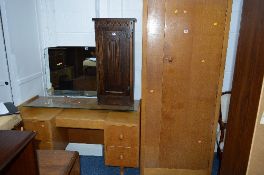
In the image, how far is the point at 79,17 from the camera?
2736 millimetres

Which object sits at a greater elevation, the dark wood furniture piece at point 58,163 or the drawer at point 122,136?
the dark wood furniture piece at point 58,163

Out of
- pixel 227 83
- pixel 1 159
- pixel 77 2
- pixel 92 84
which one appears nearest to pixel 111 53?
pixel 92 84

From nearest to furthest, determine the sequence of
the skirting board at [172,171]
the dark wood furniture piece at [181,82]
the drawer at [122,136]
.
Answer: the dark wood furniture piece at [181,82] < the drawer at [122,136] < the skirting board at [172,171]

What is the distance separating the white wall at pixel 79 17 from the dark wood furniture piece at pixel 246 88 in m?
1.24

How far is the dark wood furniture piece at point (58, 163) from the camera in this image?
1.44 m

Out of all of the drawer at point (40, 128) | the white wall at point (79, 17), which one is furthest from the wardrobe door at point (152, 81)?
the drawer at point (40, 128)

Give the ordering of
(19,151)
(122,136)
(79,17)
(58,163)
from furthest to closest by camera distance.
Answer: (79,17)
(122,136)
(58,163)
(19,151)

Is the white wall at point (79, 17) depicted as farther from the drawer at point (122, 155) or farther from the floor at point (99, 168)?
the floor at point (99, 168)

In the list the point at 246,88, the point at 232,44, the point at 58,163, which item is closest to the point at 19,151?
the point at 58,163

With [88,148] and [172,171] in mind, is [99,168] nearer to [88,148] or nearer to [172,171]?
[88,148]

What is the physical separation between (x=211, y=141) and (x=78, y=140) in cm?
175

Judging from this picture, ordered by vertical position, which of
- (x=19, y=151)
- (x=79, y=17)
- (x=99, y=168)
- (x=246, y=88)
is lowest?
(x=99, y=168)

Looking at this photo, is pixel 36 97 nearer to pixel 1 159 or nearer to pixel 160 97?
pixel 160 97

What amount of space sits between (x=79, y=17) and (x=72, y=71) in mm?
699
